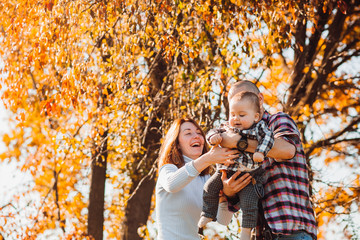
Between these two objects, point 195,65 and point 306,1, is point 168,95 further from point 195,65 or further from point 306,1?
point 306,1

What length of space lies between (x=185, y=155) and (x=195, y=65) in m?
3.80

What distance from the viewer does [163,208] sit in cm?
335

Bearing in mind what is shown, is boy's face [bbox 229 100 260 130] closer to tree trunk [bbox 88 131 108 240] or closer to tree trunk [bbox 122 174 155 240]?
tree trunk [bbox 122 174 155 240]

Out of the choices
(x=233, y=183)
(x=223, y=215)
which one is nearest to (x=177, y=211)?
(x=223, y=215)

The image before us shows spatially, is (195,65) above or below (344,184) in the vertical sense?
above

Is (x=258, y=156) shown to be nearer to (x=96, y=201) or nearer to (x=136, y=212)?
(x=136, y=212)

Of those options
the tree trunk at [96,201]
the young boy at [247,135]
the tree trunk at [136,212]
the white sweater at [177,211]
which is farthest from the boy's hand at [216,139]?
the tree trunk at [96,201]

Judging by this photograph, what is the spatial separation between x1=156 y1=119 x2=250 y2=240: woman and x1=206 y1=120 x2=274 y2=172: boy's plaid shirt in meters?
0.05

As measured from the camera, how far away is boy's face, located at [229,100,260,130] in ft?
8.71

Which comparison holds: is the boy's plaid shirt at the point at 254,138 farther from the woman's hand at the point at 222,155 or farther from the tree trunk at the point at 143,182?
the tree trunk at the point at 143,182

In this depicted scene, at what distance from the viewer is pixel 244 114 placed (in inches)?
105

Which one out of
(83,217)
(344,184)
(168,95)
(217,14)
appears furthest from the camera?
(83,217)

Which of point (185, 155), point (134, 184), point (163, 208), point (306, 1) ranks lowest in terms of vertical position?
point (163, 208)

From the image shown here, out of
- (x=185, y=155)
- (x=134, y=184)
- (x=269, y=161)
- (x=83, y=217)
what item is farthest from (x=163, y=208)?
(x=83, y=217)
